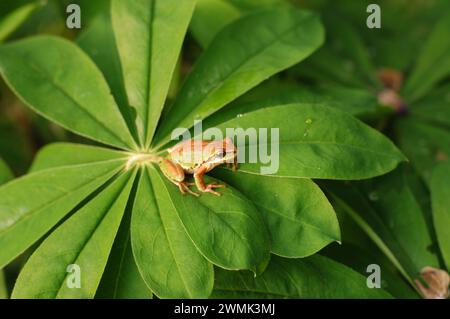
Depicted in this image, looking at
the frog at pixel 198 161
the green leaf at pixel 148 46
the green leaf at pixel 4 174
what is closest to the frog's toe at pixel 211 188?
the frog at pixel 198 161

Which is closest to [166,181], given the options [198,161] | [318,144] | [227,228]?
[198,161]

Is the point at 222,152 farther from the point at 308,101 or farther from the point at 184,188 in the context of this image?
the point at 308,101

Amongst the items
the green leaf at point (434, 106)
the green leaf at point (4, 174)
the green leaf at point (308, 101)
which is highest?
the green leaf at point (434, 106)

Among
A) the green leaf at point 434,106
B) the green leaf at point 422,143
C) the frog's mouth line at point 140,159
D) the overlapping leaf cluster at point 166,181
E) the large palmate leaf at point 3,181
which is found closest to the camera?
the overlapping leaf cluster at point 166,181

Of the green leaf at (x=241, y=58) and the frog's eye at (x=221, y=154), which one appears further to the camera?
the green leaf at (x=241, y=58)

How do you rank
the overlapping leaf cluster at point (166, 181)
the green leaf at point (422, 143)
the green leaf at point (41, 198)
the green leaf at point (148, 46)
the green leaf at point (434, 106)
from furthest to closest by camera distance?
the green leaf at point (434, 106) → the green leaf at point (422, 143) → the green leaf at point (148, 46) → the green leaf at point (41, 198) → the overlapping leaf cluster at point (166, 181)

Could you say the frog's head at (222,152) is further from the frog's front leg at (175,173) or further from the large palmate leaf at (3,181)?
the large palmate leaf at (3,181)

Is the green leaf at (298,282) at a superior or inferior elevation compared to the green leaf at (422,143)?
inferior
